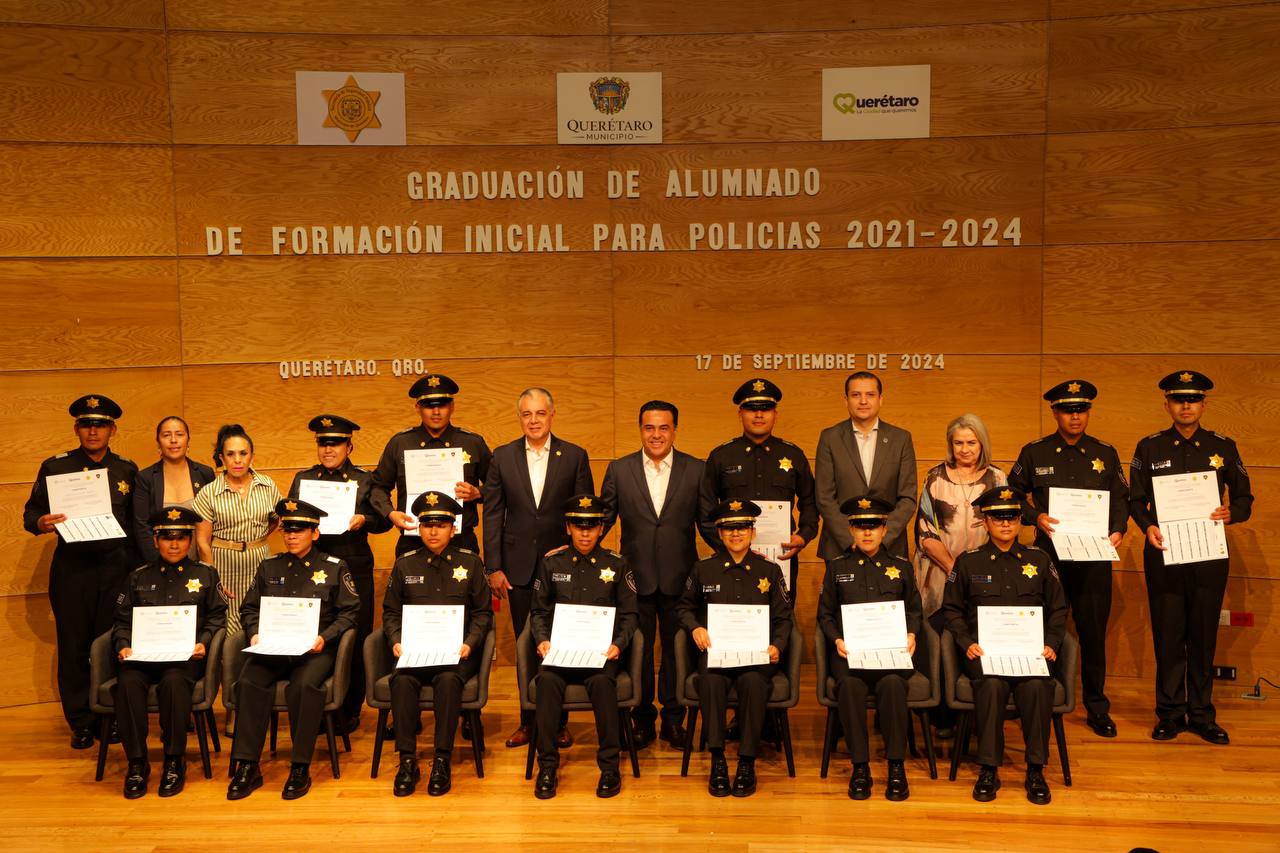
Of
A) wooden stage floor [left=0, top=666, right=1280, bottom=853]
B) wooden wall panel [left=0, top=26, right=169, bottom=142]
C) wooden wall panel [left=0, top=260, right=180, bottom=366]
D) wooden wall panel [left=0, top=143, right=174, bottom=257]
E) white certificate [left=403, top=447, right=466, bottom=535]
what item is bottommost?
wooden stage floor [left=0, top=666, right=1280, bottom=853]

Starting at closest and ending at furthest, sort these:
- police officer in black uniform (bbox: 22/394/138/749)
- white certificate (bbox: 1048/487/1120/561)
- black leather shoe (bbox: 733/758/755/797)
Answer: black leather shoe (bbox: 733/758/755/797) < white certificate (bbox: 1048/487/1120/561) < police officer in black uniform (bbox: 22/394/138/749)

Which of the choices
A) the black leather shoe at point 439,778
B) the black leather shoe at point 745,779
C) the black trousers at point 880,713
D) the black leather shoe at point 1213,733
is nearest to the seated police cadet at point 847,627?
the black trousers at point 880,713

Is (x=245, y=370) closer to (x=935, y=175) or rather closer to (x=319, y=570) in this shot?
(x=319, y=570)

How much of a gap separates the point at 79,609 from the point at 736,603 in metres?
3.63

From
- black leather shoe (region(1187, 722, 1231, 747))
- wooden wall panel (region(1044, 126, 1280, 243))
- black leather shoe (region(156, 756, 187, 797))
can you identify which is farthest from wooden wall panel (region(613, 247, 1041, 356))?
black leather shoe (region(156, 756, 187, 797))

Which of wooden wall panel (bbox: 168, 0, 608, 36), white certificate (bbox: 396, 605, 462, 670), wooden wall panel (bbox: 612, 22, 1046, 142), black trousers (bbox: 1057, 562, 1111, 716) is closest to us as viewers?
white certificate (bbox: 396, 605, 462, 670)

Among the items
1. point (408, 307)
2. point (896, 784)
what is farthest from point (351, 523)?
point (896, 784)

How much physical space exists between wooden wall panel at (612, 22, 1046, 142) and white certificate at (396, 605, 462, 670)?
335 centimetres

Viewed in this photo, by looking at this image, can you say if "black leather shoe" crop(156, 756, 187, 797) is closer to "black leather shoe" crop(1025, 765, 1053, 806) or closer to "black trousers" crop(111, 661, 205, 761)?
"black trousers" crop(111, 661, 205, 761)

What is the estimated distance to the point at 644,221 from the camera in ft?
22.2

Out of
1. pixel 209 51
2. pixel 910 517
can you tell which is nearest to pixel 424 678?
pixel 910 517

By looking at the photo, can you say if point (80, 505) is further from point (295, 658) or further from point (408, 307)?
point (408, 307)

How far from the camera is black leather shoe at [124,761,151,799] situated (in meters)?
5.00

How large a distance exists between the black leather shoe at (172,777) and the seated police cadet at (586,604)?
1.70 metres
